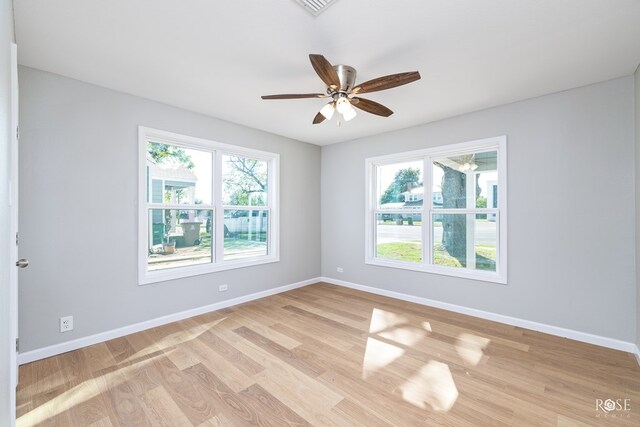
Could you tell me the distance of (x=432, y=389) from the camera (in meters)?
2.09

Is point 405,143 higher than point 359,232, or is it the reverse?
point 405,143

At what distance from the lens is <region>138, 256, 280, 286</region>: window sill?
3145 mm

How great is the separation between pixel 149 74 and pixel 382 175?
3.40m

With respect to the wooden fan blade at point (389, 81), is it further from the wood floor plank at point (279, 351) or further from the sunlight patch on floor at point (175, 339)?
the sunlight patch on floor at point (175, 339)

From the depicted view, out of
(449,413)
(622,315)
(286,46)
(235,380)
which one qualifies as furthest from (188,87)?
(622,315)

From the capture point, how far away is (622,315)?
2.64 meters

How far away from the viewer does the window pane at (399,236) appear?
13.7 feet

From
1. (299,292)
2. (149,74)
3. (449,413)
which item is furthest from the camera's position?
(299,292)

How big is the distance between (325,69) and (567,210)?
2.90m

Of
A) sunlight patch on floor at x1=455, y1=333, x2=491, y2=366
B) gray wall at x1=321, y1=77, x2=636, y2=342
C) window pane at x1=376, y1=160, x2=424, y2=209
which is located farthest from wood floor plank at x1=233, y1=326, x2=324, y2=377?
window pane at x1=376, y1=160, x2=424, y2=209

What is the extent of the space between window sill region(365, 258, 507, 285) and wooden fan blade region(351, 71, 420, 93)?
8.59 ft

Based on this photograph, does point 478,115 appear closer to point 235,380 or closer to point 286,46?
point 286,46

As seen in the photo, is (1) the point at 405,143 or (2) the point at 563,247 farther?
(1) the point at 405,143

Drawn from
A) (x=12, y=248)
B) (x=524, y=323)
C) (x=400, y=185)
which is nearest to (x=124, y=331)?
(x=12, y=248)
